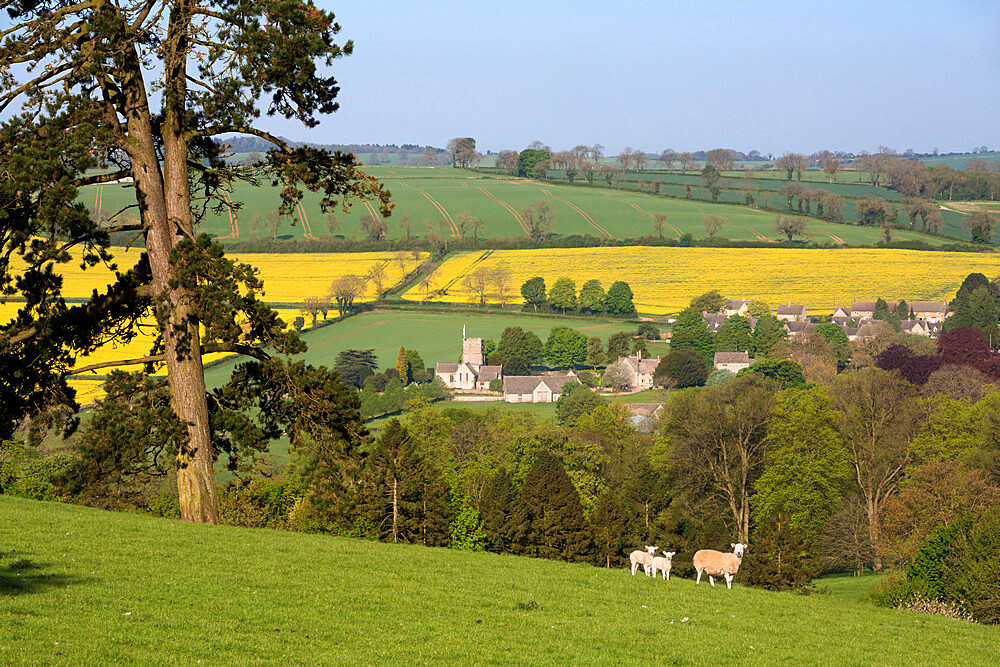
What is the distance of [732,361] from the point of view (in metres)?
138

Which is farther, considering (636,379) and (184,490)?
(636,379)

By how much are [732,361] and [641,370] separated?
52.7 ft

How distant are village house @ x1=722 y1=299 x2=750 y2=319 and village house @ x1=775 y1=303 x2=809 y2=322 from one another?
508 cm

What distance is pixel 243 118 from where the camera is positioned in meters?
20.2

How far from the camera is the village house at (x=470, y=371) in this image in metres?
128

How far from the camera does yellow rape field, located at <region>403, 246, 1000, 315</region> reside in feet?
503

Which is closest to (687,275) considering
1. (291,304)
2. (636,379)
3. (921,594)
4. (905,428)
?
(636,379)

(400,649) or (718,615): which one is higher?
(400,649)

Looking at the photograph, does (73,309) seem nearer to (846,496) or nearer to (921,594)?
(921,594)

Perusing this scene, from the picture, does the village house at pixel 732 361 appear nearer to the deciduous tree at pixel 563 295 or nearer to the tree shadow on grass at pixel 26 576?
the deciduous tree at pixel 563 295

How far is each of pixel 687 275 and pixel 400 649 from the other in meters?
153

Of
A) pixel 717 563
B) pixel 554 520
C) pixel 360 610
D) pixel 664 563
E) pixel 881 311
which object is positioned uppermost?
pixel 360 610

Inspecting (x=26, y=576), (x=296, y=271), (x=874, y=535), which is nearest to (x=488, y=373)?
(x=296, y=271)

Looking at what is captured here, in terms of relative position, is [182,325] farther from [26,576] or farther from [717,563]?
[717,563]
